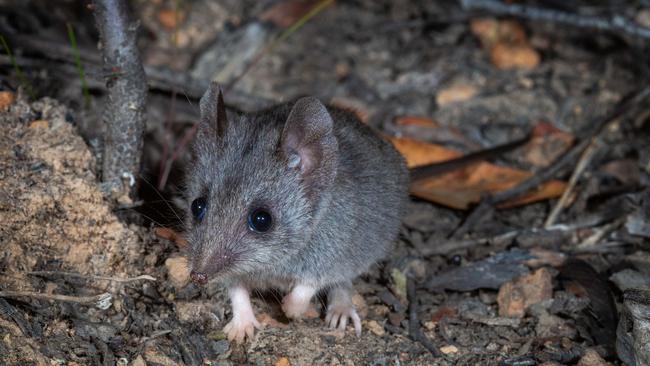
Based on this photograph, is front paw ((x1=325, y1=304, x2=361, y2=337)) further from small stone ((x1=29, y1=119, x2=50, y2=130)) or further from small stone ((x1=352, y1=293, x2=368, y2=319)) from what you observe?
small stone ((x1=29, y1=119, x2=50, y2=130))

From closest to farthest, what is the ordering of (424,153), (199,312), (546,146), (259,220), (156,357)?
(156,357) → (259,220) → (199,312) → (424,153) → (546,146)

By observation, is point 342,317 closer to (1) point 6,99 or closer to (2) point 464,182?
(2) point 464,182

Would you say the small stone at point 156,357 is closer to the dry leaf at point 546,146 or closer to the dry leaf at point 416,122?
the dry leaf at point 416,122

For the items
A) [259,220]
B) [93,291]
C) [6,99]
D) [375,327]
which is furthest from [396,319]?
[6,99]

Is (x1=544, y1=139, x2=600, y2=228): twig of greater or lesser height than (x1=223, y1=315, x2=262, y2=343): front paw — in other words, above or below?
below

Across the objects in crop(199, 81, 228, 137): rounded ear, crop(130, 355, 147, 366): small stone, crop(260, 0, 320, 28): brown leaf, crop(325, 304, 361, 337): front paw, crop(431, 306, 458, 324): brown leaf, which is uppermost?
crop(199, 81, 228, 137): rounded ear

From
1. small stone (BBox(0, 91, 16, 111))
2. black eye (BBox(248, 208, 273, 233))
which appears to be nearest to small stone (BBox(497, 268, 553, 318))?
black eye (BBox(248, 208, 273, 233))

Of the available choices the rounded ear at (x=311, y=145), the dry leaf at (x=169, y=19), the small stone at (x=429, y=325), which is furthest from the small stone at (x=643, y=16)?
the rounded ear at (x=311, y=145)
